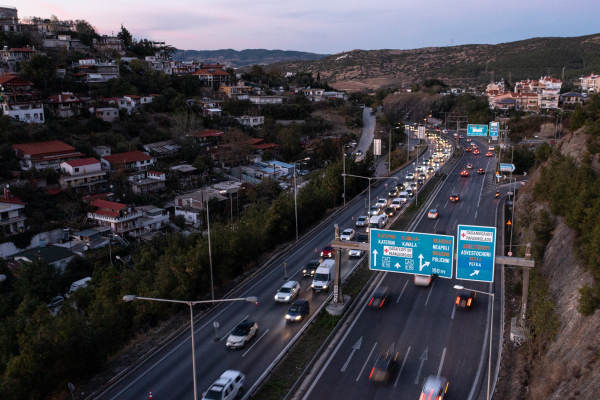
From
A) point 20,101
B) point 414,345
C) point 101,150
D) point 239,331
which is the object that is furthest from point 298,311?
point 20,101

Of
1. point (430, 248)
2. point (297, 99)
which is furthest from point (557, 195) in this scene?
point (297, 99)

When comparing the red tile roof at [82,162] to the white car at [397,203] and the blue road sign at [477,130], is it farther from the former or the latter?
the blue road sign at [477,130]

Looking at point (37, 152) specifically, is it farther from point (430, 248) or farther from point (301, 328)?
point (430, 248)

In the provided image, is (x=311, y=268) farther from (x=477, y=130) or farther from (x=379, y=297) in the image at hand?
(x=477, y=130)

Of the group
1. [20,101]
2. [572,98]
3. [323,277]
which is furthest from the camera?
[572,98]

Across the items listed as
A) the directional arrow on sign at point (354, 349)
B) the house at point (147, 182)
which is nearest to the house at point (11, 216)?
the house at point (147, 182)

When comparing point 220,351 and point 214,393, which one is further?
point 220,351

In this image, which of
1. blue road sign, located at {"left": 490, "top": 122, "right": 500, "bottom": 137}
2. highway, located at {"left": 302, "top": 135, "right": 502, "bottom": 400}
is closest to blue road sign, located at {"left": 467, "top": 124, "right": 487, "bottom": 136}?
blue road sign, located at {"left": 490, "top": 122, "right": 500, "bottom": 137}
